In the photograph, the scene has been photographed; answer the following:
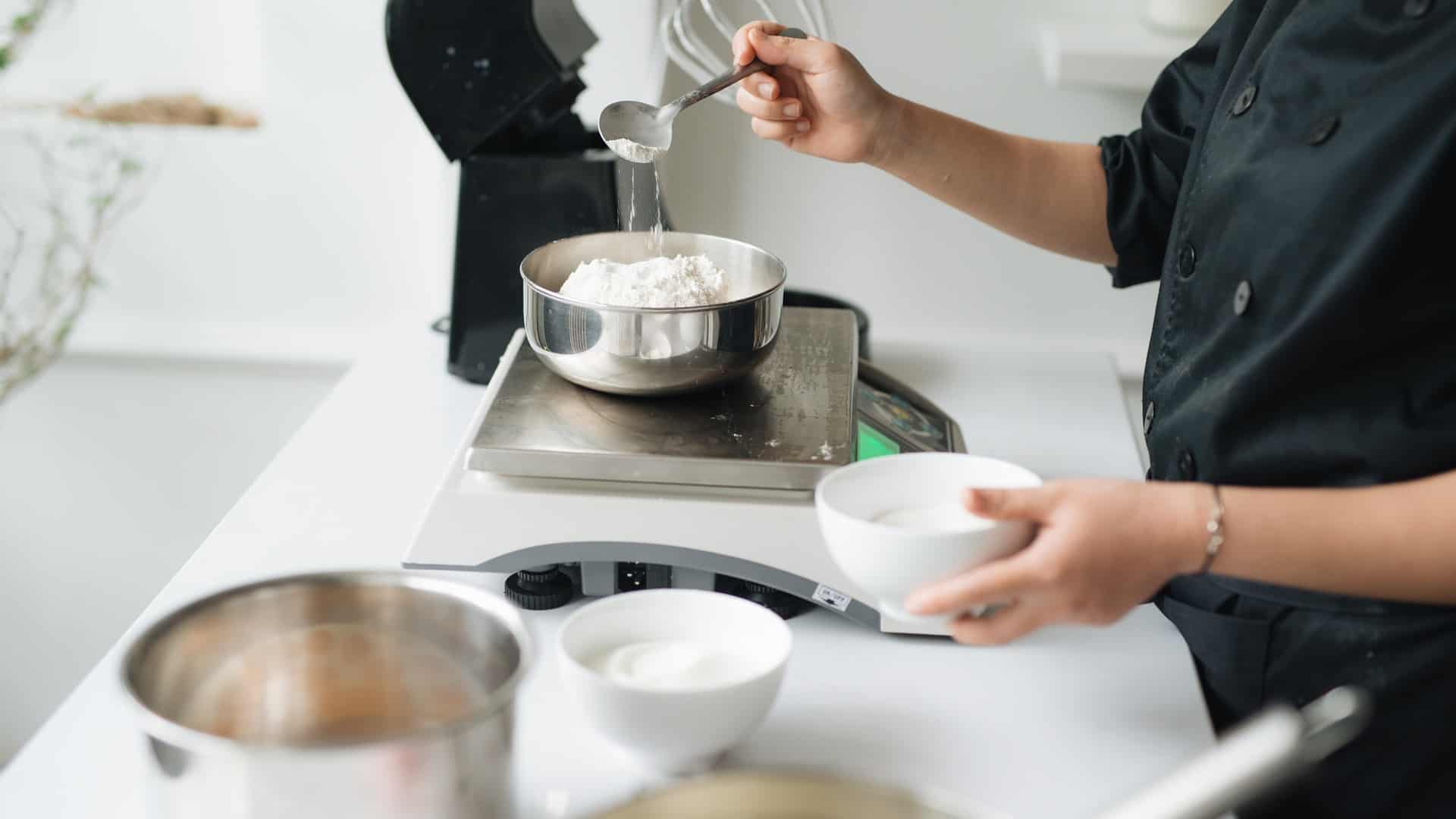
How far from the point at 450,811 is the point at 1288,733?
0.40 meters

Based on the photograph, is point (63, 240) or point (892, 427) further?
point (63, 240)

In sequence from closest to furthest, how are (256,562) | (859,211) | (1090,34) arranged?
(256,562)
(1090,34)
(859,211)

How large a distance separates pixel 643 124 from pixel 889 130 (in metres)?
0.25

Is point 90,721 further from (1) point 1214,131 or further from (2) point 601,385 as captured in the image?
(1) point 1214,131

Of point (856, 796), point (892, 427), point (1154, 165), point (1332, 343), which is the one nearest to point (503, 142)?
point (892, 427)

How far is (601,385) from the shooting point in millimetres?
1146

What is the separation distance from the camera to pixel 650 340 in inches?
42.8

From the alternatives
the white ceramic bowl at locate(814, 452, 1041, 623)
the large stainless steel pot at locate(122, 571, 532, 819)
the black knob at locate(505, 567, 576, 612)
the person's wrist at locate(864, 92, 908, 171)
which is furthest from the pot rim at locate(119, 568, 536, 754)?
the person's wrist at locate(864, 92, 908, 171)

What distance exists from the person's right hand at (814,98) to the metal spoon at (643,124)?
19 mm

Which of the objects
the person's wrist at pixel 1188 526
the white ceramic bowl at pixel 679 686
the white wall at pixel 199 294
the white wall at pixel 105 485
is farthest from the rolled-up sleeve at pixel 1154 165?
the white wall at pixel 105 485

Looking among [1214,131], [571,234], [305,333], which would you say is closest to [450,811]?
[1214,131]

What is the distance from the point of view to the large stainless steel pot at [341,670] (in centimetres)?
69

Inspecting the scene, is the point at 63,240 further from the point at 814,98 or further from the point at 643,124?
the point at 814,98

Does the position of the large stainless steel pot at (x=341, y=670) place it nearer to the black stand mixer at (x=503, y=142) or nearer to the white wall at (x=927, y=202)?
the black stand mixer at (x=503, y=142)
